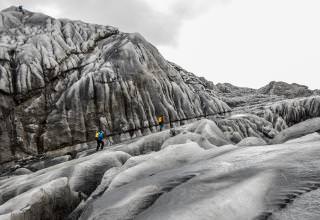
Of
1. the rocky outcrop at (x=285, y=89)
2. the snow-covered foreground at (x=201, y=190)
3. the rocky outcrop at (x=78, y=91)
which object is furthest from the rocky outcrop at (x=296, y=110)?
the rocky outcrop at (x=285, y=89)

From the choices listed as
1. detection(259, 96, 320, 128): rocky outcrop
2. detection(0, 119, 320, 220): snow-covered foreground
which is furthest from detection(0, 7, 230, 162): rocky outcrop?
detection(0, 119, 320, 220): snow-covered foreground

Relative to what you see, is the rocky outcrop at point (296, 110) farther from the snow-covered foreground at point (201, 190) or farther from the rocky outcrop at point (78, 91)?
the snow-covered foreground at point (201, 190)

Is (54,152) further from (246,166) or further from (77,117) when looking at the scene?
(246,166)

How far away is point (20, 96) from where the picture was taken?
30828mm

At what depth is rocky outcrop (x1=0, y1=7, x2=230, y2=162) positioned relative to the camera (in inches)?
1158

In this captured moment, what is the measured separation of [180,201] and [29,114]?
93.6 ft

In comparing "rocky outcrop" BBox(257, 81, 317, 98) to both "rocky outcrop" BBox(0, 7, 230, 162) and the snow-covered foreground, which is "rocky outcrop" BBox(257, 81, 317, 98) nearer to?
"rocky outcrop" BBox(0, 7, 230, 162)

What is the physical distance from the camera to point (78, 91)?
31188mm

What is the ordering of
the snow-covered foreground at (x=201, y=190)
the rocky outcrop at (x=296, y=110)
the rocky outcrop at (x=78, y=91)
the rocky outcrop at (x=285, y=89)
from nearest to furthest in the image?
the snow-covered foreground at (x=201, y=190)
the rocky outcrop at (x=78, y=91)
the rocky outcrop at (x=296, y=110)
the rocky outcrop at (x=285, y=89)

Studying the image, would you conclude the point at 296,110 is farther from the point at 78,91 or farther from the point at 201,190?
the point at 201,190

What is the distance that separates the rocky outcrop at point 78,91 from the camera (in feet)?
96.5

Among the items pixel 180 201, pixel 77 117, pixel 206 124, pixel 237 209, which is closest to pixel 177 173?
pixel 180 201

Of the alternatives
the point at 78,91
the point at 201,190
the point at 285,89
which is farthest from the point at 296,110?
the point at 285,89

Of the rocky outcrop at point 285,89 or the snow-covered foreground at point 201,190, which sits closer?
the snow-covered foreground at point 201,190
